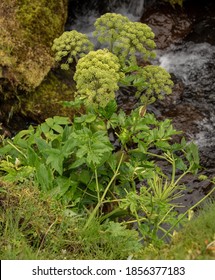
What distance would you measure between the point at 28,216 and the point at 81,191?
738 millimetres

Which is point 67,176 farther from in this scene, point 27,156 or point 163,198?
point 163,198

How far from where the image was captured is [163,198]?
4125mm

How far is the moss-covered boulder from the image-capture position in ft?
19.9

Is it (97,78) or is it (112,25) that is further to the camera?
(112,25)

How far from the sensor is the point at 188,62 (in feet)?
25.5

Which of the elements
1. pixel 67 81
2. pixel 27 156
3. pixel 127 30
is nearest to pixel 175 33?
pixel 67 81

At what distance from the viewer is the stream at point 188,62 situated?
6.48 m

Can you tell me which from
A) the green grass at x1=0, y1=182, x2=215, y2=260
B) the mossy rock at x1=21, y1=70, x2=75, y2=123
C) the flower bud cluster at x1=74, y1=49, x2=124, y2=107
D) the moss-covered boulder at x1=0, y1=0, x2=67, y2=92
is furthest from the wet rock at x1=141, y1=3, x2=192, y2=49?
the green grass at x1=0, y1=182, x2=215, y2=260

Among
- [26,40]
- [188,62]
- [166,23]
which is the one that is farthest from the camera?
[166,23]

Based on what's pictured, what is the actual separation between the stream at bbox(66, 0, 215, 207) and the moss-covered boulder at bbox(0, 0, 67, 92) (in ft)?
4.23

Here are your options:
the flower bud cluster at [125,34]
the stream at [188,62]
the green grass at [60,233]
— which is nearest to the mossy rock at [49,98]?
the stream at [188,62]

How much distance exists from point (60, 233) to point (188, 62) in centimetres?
475

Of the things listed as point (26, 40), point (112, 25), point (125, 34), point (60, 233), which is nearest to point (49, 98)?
point (26, 40)

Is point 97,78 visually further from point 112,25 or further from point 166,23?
point 166,23
